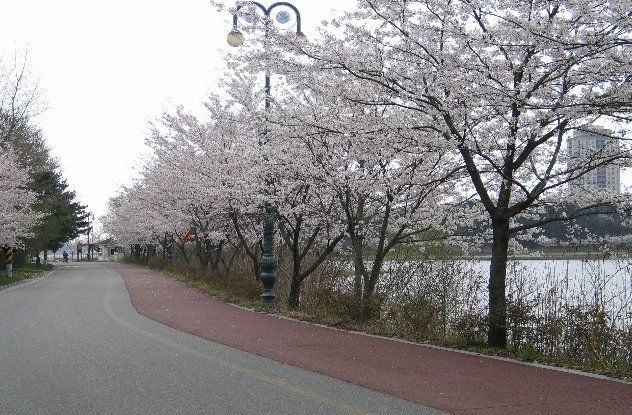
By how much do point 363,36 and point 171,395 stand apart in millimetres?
6308

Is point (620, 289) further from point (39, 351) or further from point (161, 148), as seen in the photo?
point (161, 148)

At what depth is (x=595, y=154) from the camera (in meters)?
10.4

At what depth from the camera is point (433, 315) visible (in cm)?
1227

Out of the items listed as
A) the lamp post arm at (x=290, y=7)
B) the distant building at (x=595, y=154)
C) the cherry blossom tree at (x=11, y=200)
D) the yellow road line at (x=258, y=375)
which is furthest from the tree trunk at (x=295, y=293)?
the cherry blossom tree at (x=11, y=200)

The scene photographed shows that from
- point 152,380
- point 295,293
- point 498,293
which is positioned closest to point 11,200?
point 295,293

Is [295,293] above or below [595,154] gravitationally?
below

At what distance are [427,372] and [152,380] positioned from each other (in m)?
3.31

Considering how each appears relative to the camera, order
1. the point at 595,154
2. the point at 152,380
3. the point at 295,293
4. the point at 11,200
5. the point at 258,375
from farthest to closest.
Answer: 1. the point at 11,200
2. the point at 295,293
3. the point at 595,154
4. the point at 258,375
5. the point at 152,380

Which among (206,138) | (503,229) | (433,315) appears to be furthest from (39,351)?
(206,138)

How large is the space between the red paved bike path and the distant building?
12.1 ft

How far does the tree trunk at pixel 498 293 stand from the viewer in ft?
34.3

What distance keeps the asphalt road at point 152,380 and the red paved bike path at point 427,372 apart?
0.38 metres

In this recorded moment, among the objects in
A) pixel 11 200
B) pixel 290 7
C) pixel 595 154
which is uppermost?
pixel 290 7

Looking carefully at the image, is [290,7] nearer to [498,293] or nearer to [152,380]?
[498,293]
